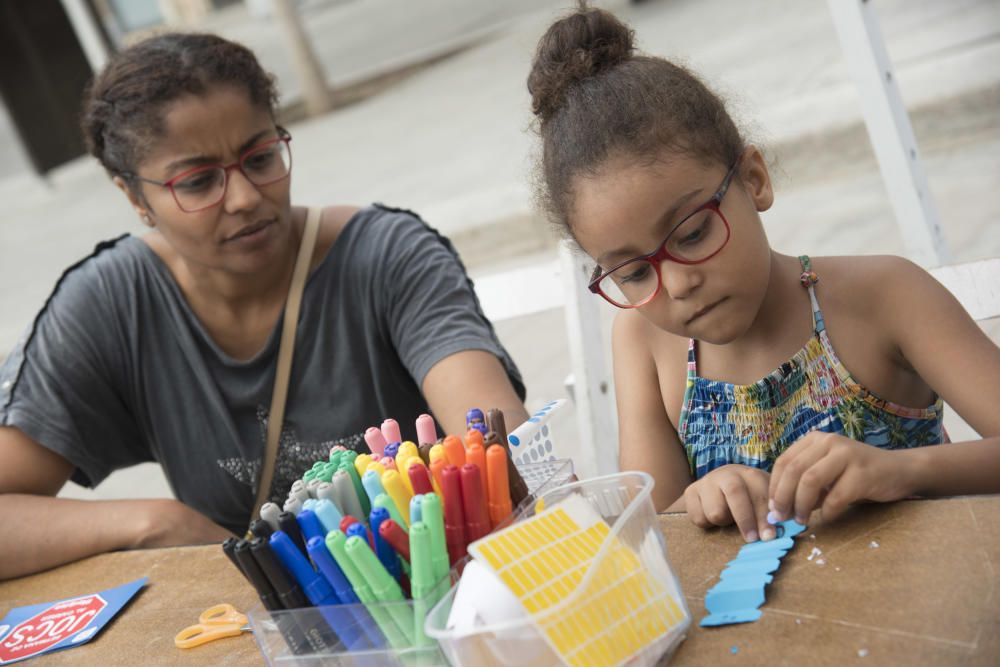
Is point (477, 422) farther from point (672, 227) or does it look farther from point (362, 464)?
point (672, 227)

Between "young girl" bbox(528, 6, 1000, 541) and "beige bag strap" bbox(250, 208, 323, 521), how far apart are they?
71 cm

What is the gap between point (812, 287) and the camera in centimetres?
152

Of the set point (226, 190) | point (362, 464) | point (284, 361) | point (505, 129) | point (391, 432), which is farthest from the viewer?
point (505, 129)

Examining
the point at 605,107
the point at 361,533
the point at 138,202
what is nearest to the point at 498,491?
the point at 361,533

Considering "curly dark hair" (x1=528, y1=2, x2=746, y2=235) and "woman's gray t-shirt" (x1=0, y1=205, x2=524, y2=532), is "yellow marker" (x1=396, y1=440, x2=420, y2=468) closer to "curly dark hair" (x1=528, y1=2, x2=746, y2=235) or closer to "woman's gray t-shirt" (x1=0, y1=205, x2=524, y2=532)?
"curly dark hair" (x1=528, y1=2, x2=746, y2=235)

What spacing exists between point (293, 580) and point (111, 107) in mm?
1320

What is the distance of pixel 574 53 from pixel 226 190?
76cm

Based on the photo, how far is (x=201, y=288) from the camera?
86.4 inches

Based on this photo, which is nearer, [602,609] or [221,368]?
[602,609]

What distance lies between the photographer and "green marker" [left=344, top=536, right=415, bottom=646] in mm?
→ 982

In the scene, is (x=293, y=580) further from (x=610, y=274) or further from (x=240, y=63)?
(x=240, y=63)

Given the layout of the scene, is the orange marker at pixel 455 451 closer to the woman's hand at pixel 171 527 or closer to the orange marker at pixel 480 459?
the orange marker at pixel 480 459

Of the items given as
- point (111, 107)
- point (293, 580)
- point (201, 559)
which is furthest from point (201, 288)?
point (293, 580)

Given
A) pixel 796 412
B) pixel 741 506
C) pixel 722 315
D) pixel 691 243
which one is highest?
pixel 691 243
